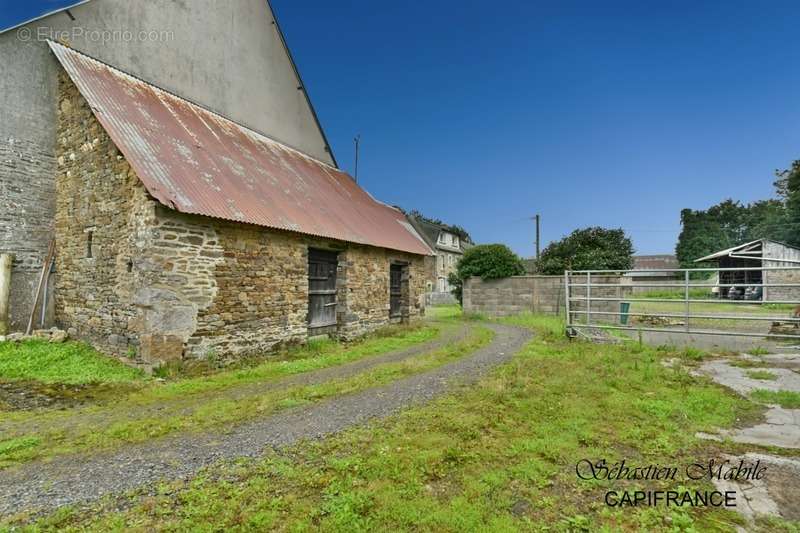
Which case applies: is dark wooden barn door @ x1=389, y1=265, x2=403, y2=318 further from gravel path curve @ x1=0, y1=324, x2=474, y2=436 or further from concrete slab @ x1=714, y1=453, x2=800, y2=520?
concrete slab @ x1=714, y1=453, x2=800, y2=520

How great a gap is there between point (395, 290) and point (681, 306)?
1627 centimetres

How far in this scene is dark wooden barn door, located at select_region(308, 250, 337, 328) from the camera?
35.8 ft

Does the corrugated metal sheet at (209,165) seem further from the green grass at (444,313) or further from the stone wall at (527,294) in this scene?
the green grass at (444,313)

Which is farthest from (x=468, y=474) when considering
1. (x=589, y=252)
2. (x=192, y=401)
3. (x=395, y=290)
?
(x=589, y=252)

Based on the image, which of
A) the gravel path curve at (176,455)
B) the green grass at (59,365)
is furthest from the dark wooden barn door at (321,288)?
the gravel path curve at (176,455)

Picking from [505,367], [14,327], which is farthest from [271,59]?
[505,367]

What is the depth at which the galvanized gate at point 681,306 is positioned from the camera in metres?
7.82

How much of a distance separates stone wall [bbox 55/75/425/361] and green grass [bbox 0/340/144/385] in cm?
36

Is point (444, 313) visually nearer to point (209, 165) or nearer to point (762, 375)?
point (209, 165)

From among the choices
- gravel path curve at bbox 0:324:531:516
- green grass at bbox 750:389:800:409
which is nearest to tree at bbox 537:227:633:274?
green grass at bbox 750:389:800:409

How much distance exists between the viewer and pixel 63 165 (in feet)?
30.0

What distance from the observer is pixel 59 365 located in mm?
7500

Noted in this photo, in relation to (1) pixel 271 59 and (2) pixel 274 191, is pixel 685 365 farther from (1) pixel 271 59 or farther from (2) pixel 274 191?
(1) pixel 271 59

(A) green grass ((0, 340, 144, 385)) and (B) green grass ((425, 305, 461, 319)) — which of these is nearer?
(A) green grass ((0, 340, 144, 385))
